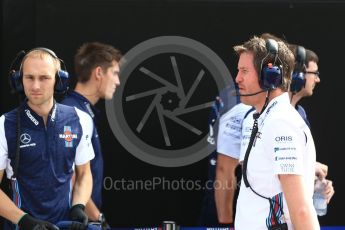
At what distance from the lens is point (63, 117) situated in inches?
159

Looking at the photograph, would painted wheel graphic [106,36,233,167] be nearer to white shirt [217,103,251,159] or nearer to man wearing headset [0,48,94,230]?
white shirt [217,103,251,159]

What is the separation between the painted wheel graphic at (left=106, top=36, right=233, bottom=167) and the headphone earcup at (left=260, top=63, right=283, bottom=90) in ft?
6.90

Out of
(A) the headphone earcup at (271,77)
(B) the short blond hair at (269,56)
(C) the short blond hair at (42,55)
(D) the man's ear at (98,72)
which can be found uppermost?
(D) the man's ear at (98,72)

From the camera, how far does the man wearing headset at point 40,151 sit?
3.85 m

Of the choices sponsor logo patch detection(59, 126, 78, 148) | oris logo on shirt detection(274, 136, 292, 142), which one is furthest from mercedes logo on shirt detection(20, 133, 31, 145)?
oris logo on shirt detection(274, 136, 292, 142)

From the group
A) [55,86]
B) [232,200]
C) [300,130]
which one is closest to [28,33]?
[55,86]

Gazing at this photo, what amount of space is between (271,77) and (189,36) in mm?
2165

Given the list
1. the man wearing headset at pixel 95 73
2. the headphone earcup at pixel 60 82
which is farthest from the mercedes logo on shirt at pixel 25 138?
the man wearing headset at pixel 95 73

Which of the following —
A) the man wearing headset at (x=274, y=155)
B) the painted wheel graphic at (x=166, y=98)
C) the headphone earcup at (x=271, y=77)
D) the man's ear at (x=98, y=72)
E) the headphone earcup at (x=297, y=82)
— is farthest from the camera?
the painted wheel graphic at (x=166, y=98)

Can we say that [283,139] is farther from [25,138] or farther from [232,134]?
[232,134]

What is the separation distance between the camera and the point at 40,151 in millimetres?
3869

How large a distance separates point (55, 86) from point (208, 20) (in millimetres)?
1443

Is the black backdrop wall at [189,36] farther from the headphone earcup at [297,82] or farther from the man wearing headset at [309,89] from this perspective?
the headphone earcup at [297,82]

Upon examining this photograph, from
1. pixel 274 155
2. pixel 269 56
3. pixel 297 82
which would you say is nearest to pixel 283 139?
pixel 274 155
